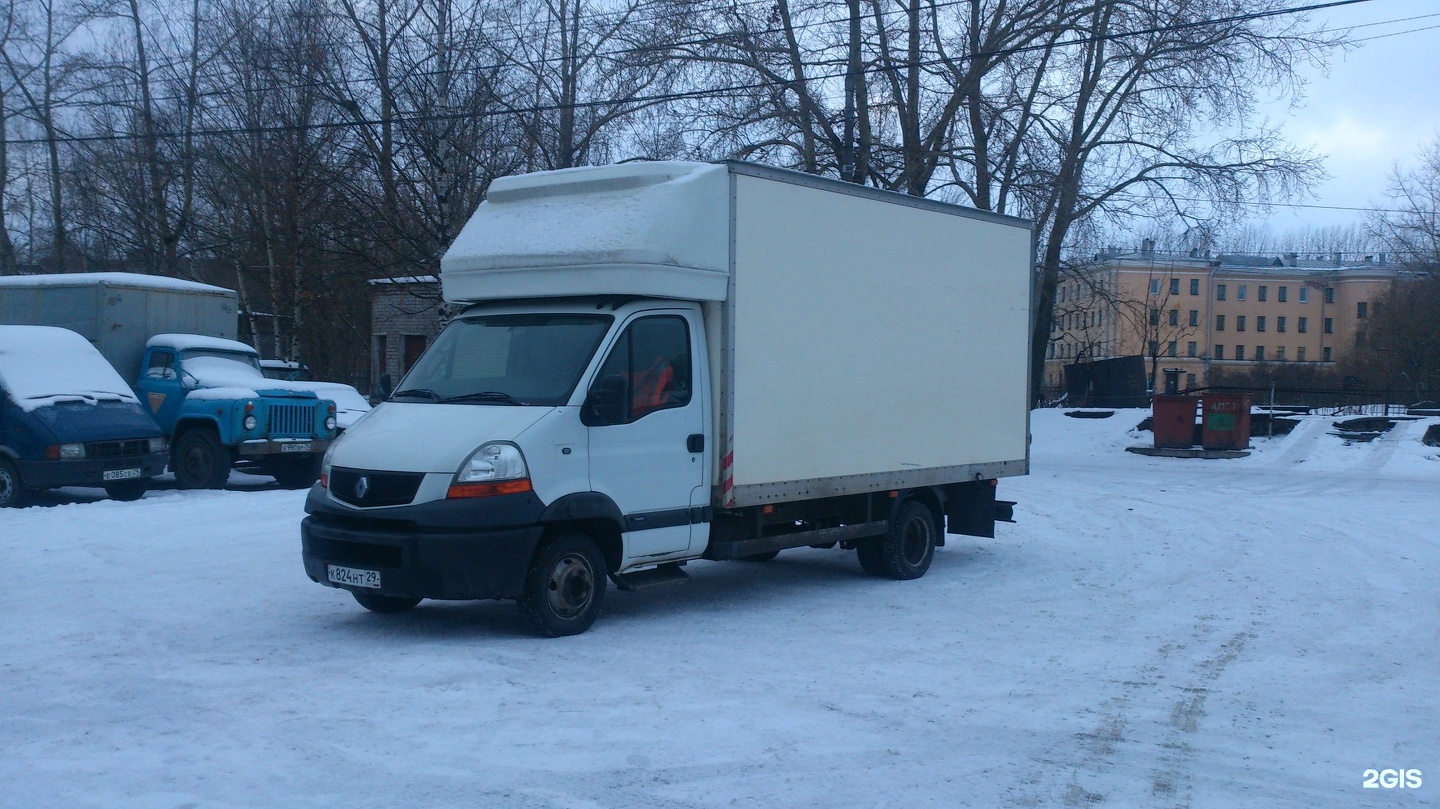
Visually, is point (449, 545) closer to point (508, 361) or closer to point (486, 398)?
point (486, 398)

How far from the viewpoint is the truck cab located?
1730 cm

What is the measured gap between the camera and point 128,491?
15602mm

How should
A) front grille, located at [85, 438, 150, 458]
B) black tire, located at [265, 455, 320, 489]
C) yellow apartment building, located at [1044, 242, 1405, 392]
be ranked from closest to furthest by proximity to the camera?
front grille, located at [85, 438, 150, 458], black tire, located at [265, 455, 320, 489], yellow apartment building, located at [1044, 242, 1405, 392]

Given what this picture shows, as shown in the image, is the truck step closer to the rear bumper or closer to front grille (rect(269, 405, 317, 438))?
the rear bumper

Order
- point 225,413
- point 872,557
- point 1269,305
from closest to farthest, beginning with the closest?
point 872,557 → point 225,413 → point 1269,305

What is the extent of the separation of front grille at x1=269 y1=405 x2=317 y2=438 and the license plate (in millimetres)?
10302

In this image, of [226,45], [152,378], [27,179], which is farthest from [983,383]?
[27,179]

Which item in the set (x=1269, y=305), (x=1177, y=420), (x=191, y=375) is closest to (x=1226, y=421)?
(x=1177, y=420)

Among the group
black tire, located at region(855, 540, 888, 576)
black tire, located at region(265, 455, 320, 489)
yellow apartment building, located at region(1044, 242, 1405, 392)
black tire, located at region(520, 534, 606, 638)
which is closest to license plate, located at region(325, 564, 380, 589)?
black tire, located at region(520, 534, 606, 638)

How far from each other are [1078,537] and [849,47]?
15.8 m

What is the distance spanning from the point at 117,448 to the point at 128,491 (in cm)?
75

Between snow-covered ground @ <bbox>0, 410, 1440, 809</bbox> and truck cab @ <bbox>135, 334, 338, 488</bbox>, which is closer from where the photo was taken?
snow-covered ground @ <bbox>0, 410, 1440, 809</bbox>

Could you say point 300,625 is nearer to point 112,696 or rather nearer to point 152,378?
point 112,696

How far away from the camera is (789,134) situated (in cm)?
2803
